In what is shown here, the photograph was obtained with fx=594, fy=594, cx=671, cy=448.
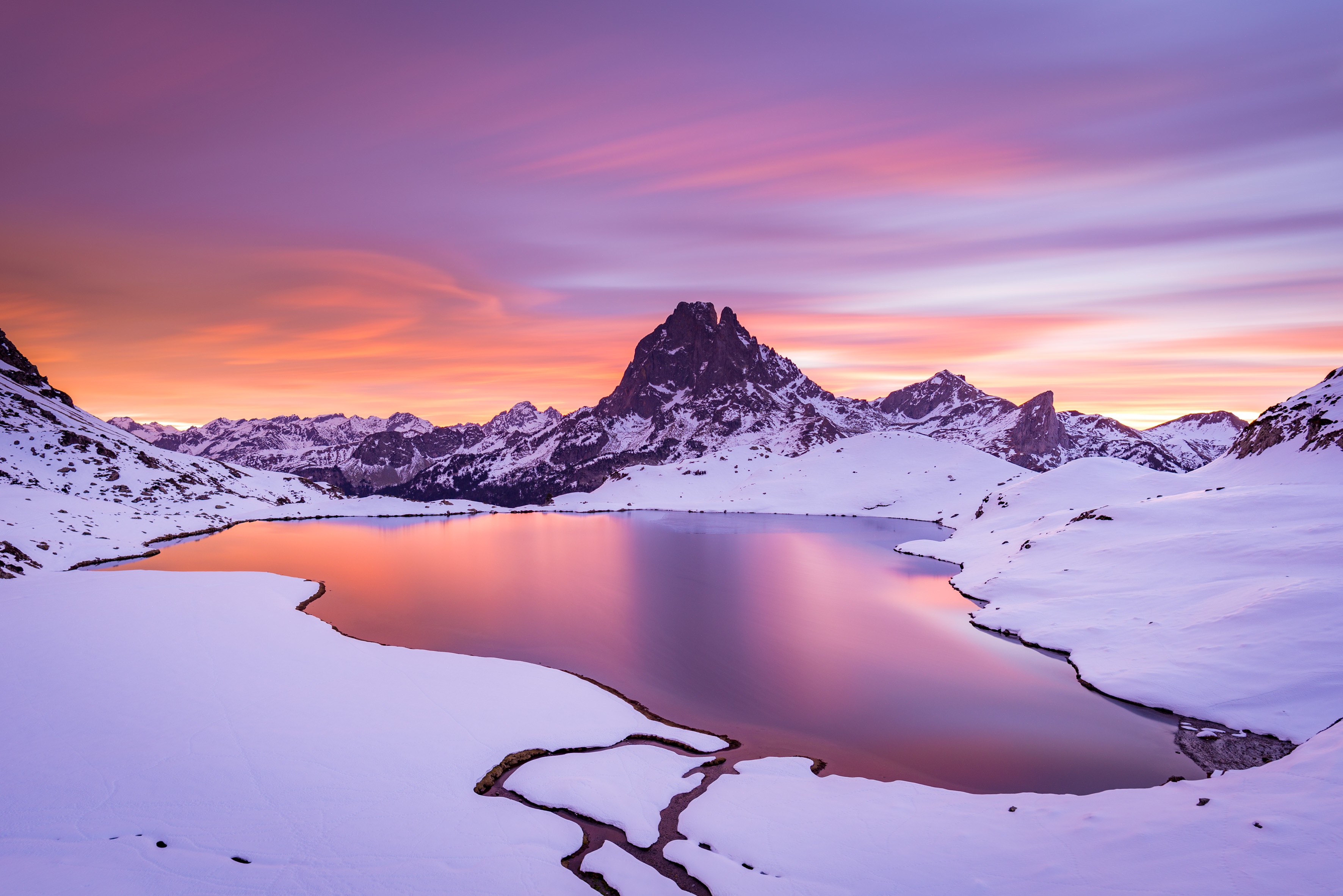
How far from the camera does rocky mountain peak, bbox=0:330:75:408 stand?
140250mm

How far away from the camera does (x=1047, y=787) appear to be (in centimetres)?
1983

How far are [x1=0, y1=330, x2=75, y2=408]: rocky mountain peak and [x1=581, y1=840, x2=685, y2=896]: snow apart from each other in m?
193

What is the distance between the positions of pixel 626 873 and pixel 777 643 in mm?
24579

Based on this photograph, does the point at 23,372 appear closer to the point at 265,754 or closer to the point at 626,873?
the point at 265,754

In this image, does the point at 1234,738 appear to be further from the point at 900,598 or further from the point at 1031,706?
the point at 900,598

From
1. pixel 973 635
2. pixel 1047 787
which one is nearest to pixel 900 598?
pixel 973 635

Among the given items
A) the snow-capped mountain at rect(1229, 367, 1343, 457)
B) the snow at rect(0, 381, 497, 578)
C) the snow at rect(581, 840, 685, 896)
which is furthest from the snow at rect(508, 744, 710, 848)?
the snow-capped mountain at rect(1229, 367, 1343, 457)

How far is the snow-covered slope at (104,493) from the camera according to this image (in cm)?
6062

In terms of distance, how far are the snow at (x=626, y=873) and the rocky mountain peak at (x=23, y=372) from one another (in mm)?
192533

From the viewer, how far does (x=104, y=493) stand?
94688mm

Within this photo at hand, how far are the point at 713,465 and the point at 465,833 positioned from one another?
17128 cm

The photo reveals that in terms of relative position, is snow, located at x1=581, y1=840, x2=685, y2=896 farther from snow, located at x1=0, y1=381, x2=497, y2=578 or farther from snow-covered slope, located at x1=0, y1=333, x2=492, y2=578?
snow-covered slope, located at x1=0, y1=333, x2=492, y2=578

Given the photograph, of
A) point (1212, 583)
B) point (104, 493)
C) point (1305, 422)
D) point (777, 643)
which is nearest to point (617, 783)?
point (777, 643)

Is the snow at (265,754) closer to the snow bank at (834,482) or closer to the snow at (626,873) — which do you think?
the snow at (626,873)
